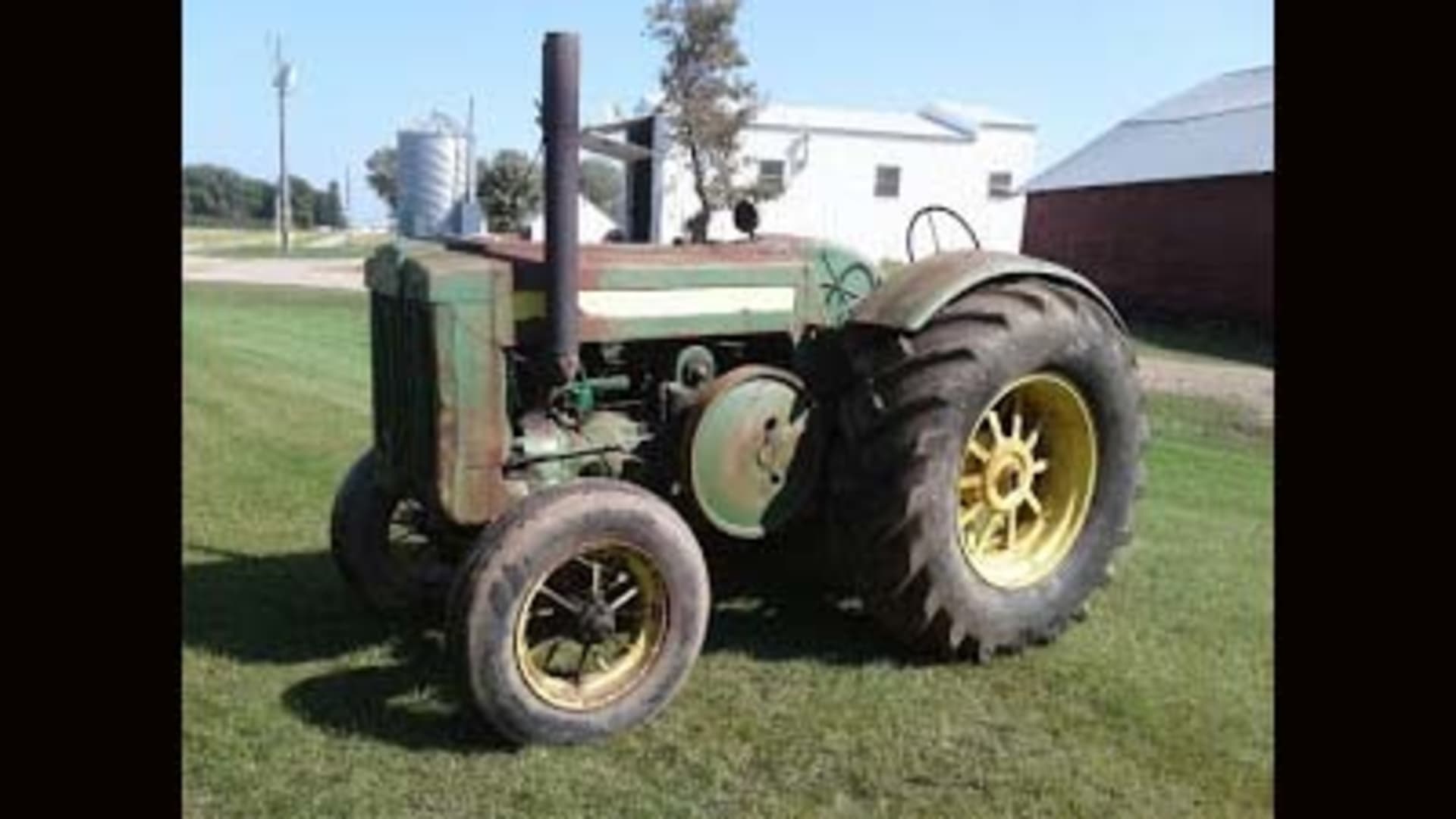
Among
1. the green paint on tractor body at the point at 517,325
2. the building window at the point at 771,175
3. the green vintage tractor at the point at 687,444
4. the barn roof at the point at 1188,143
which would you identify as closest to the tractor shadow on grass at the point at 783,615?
the green vintage tractor at the point at 687,444

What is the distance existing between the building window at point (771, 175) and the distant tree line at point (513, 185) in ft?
14.4

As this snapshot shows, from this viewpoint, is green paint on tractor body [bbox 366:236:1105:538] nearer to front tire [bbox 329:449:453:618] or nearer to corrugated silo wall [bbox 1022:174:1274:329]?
front tire [bbox 329:449:453:618]

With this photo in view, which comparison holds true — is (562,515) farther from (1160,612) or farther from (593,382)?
(1160,612)

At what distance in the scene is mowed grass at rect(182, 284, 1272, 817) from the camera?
13.5 feet

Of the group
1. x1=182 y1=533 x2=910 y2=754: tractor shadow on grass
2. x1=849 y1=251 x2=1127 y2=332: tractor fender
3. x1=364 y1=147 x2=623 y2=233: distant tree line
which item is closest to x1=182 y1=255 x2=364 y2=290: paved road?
x1=364 y1=147 x2=623 y2=233: distant tree line

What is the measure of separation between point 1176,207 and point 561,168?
23247 mm

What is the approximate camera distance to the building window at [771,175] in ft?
129

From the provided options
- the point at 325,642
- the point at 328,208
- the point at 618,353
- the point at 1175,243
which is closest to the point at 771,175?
the point at 1175,243

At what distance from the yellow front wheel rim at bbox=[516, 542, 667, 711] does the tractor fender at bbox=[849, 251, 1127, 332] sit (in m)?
1.22

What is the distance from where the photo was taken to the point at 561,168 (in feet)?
15.1

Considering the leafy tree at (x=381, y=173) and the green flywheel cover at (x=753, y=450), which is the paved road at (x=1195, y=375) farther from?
the leafy tree at (x=381, y=173)

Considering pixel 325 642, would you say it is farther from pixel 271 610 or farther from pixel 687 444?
pixel 687 444
